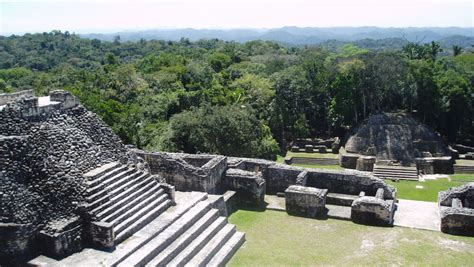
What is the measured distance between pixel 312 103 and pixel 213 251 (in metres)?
26.1

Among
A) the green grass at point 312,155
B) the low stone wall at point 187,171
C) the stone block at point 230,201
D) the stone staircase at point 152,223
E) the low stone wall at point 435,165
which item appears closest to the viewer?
the stone staircase at point 152,223

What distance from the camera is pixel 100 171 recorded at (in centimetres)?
1532

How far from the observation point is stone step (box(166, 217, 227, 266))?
13.8 metres

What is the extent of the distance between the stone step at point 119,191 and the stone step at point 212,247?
343cm

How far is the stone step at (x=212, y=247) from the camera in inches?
556

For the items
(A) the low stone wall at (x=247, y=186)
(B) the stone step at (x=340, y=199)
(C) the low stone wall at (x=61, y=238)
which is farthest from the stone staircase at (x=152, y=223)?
(B) the stone step at (x=340, y=199)

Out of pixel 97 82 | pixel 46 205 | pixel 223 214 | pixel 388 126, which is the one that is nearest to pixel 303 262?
pixel 223 214

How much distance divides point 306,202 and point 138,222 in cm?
780

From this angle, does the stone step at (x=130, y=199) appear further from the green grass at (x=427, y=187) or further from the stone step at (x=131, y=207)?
the green grass at (x=427, y=187)

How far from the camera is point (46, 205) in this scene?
13547mm

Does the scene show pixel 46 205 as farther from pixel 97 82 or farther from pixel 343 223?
pixel 97 82

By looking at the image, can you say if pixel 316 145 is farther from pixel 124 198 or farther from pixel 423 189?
pixel 124 198

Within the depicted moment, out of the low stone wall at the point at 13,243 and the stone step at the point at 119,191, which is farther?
the stone step at the point at 119,191

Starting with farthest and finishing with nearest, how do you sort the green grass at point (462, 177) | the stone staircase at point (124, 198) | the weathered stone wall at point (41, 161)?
the green grass at point (462, 177) < the stone staircase at point (124, 198) < the weathered stone wall at point (41, 161)
